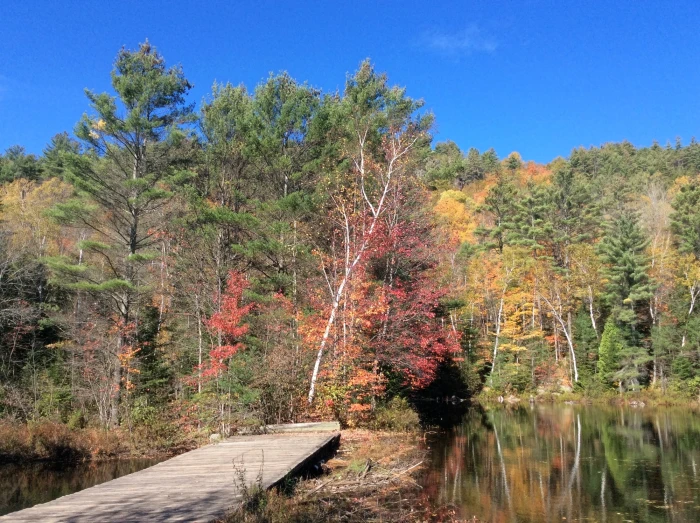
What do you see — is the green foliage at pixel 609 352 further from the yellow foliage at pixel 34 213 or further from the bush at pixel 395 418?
the yellow foliage at pixel 34 213

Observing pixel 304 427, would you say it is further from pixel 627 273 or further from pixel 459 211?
pixel 459 211

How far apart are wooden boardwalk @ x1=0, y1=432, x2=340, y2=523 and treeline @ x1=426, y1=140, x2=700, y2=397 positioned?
18496mm

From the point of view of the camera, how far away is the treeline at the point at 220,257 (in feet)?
59.5

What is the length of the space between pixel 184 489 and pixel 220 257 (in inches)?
596

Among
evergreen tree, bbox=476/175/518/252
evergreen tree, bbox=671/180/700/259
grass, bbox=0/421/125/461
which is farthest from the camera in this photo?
evergreen tree, bbox=476/175/518/252

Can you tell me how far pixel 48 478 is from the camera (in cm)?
1380

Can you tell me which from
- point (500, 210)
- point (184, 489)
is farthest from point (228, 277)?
point (500, 210)

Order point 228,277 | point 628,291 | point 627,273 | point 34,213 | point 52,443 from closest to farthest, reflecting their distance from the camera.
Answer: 1. point 52,443
2. point 228,277
3. point 627,273
4. point 628,291
5. point 34,213

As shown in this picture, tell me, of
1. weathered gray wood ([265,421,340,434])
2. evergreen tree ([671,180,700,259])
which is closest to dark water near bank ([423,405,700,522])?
weathered gray wood ([265,421,340,434])

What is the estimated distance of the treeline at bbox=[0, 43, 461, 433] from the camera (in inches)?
714

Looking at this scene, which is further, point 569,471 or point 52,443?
point 52,443

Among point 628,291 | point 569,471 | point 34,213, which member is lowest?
point 569,471

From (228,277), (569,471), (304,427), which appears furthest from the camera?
(228,277)

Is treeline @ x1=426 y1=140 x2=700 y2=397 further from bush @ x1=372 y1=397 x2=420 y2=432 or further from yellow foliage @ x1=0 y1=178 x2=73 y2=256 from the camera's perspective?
yellow foliage @ x1=0 y1=178 x2=73 y2=256
